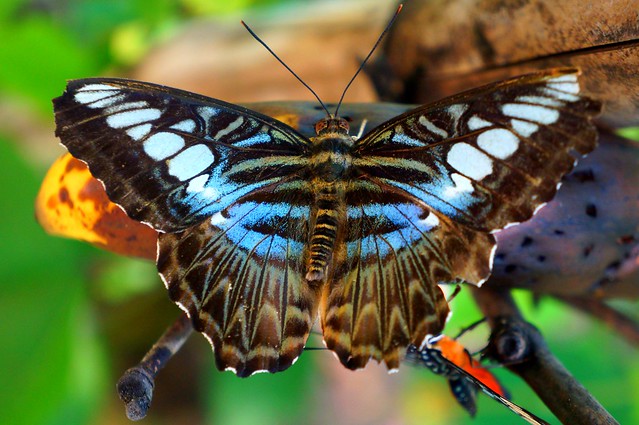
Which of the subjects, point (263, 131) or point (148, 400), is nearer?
point (148, 400)

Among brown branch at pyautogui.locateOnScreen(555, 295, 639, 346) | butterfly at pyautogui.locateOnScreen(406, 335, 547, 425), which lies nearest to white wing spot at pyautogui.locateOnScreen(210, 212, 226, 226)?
butterfly at pyautogui.locateOnScreen(406, 335, 547, 425)

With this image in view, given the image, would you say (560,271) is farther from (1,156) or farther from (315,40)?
(1,156)

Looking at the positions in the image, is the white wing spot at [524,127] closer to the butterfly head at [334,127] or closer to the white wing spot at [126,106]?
the butterfly head at [334,127]

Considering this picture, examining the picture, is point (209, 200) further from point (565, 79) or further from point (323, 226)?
point (565, 79)

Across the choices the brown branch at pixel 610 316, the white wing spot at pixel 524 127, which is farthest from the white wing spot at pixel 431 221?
the brown branch at pixel 610 316

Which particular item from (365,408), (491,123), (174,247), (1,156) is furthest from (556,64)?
(365,408)

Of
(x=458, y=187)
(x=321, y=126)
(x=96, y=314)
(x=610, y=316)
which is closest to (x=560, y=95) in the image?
(x=458, y=187)
